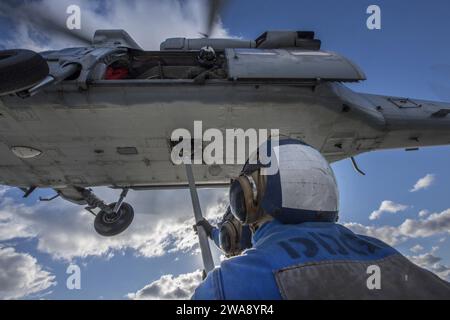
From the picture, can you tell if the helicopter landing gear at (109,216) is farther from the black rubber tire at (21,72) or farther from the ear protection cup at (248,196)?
the ear protection cup at (248,196)

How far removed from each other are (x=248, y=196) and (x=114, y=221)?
20.6ft

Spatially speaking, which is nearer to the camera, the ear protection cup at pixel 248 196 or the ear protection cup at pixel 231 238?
the ear protection cup at pixel 248 196

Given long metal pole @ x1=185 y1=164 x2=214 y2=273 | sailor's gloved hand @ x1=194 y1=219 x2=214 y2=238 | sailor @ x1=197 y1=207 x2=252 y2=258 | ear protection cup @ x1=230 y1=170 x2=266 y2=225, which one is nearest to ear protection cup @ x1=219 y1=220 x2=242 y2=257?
sailor @ x1=197 y1=207 x2=252 y2=258

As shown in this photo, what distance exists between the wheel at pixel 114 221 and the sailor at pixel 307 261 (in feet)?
20.5

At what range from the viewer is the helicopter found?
4.55 meters

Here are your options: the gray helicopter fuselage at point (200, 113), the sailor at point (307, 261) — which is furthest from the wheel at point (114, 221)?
the sailor at point (307, 261)

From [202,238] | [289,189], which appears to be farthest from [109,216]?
[289,189]

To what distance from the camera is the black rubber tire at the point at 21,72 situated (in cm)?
373

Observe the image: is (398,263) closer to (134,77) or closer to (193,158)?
(193,158)

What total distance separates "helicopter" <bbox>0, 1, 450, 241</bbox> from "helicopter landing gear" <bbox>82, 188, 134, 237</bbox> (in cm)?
109

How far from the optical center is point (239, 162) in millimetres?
6016

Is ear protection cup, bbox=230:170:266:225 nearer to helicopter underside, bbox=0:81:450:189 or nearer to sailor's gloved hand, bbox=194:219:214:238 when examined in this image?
sailor's gloved hand, bbox=194:219:214:238
